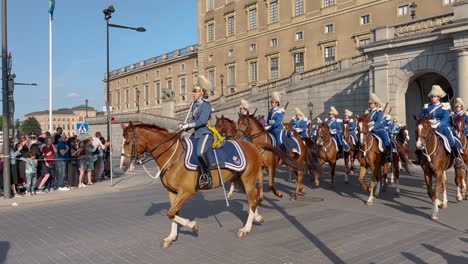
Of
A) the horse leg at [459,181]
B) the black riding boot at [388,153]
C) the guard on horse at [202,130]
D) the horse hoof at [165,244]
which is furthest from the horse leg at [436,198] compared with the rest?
the horse hoof at [165,244]

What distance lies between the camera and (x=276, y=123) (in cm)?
1273

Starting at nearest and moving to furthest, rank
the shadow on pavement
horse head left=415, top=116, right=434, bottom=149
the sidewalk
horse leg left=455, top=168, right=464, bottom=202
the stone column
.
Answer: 1. the shadow on pavement
2. horse head left=415, top=116, right=434, bottom=149
3. horse leg left=455, top=168, right=464, bottom=202
4. the sidewalk
5. the stone column

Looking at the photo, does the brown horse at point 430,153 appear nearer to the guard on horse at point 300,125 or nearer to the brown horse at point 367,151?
the brown horse at point 367,151

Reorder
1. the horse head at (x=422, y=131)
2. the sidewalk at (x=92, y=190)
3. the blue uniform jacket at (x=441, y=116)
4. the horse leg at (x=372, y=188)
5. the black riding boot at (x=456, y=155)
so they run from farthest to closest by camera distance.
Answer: the sidewalk at (x=92, y=190), the horse leg at (x=372, y=188), the black riding boot at (x=456, y=155), the blue uniform jacket at (x=441, y=116), the horse head at (x=422, y=131)

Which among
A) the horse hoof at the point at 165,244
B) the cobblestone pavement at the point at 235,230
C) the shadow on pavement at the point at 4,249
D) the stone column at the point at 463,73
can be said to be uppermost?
the stone column at the point at 463,73

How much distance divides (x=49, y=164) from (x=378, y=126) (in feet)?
39.2

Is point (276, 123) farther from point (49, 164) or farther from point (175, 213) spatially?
point (49, 164)

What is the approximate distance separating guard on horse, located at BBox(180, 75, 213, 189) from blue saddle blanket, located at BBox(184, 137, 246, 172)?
9 centimetres

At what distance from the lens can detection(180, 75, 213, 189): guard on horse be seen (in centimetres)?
794

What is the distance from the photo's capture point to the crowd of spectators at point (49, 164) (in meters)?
15.1

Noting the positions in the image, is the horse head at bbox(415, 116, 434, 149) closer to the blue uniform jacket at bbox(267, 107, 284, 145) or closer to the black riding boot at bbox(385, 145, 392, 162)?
the black riding boot at bbox(385, 145, 392, 162)

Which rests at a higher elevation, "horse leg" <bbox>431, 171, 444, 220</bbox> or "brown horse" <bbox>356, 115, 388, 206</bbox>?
"brown horse" <bbox>356, 115, 388, 206</bbox>

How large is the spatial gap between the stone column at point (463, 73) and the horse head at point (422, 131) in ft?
45.6

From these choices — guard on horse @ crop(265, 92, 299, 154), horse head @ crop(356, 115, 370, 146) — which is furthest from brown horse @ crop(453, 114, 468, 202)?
guard on horse @ crop(265, 92, 299, 154)
